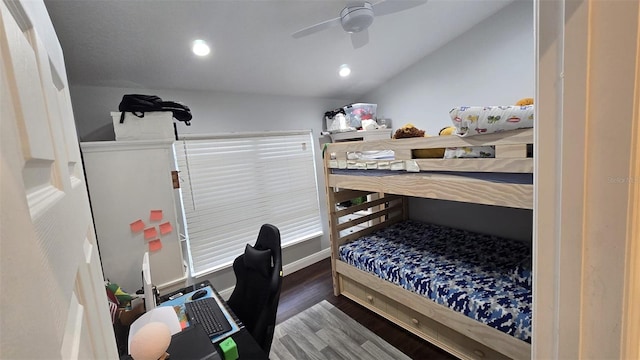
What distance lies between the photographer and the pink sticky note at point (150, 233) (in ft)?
5.79

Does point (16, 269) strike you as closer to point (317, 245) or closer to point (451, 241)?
point (451, 241)

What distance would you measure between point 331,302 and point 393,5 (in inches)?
98.5

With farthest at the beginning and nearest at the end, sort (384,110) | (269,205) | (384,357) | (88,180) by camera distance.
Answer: (384,110)
(269,205)
(384,357)
(88,180)

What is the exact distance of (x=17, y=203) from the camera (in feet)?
0.66

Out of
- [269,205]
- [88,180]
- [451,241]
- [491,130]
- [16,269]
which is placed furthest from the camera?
[269,205]

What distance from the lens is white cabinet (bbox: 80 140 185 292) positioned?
5.33 feet

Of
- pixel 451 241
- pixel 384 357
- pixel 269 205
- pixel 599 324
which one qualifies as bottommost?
pixel 384 357

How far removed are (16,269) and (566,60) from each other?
72 cm

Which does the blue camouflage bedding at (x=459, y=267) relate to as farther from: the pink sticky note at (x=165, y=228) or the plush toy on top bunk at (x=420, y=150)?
the pink sticky note at (x=165, y=228)

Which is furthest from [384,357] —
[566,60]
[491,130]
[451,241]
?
[566,60]

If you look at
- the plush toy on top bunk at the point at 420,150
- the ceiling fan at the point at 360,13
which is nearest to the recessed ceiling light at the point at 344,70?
the ceiling fan at the point at 360,13

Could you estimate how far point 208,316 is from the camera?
4.62 feet

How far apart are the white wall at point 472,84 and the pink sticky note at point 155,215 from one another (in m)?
2.69

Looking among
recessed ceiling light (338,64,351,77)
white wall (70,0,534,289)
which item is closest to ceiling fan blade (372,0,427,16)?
recessed ceiling light (338,64,351,77)
